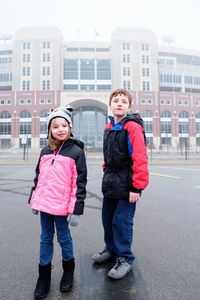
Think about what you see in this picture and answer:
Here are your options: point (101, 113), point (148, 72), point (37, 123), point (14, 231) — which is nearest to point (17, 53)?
point (37, 123)

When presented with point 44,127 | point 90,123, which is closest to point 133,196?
point 44,127

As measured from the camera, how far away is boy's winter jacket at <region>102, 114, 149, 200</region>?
2701 millimetres

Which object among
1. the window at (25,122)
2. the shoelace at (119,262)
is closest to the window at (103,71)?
the window at (25,122)

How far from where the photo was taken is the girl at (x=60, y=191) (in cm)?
249

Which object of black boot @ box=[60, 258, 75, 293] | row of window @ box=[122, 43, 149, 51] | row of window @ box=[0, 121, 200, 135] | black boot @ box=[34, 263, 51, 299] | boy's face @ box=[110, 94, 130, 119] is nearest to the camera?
black boot @ box=[34, 263, 51, 299]

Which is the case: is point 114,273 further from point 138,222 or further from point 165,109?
point 165,109

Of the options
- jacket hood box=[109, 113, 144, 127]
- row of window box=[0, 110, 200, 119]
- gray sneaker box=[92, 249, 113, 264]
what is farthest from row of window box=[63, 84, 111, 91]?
gray sneaker box=[92, 249, 113, 264]

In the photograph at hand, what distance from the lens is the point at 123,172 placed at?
9.23ft

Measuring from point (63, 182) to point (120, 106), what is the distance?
41.6 inches

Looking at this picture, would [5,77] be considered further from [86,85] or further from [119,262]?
[119,262]

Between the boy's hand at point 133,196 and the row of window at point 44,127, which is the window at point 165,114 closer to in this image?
the row of window at point 44,127

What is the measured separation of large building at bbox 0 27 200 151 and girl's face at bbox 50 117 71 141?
65037mm

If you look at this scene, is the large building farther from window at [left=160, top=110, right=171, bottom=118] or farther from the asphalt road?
the asphalt road

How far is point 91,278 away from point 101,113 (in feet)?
244
